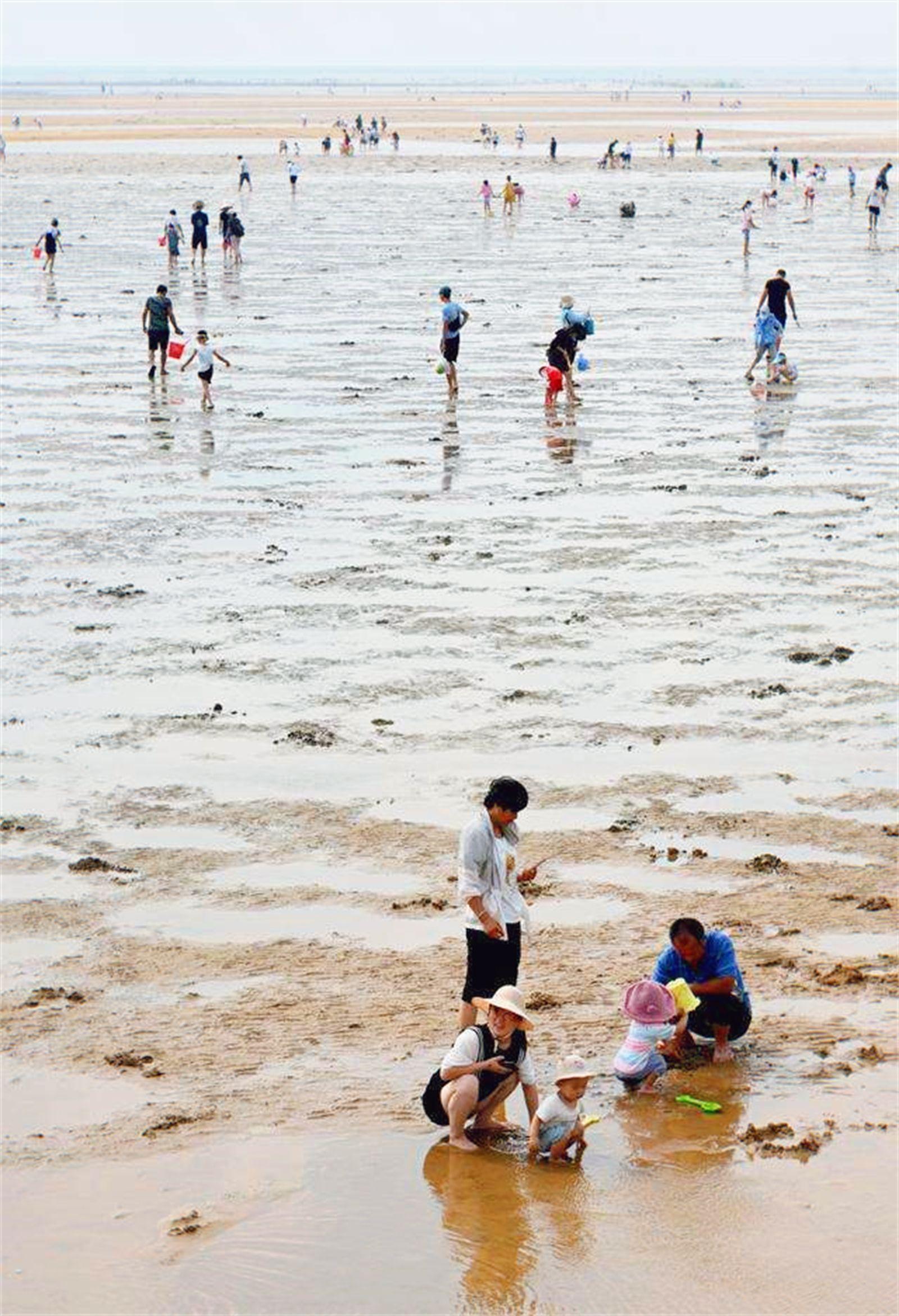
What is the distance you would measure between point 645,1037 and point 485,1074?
34.1 inches

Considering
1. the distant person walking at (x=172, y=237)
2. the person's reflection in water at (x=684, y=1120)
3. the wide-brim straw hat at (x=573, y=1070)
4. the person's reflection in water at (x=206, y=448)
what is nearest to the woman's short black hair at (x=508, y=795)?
the wide-brim straw hat at (x=573, y=1070)

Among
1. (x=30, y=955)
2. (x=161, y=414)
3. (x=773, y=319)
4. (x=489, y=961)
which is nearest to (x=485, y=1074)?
(x=489, y=961)

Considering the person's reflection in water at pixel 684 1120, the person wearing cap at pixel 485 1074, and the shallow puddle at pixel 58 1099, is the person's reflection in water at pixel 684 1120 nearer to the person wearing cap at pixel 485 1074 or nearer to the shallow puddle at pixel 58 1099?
the person wearing cap at pixel 485 1074

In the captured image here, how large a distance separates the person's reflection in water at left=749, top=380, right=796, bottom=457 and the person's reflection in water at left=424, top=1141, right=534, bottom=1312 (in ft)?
52.4

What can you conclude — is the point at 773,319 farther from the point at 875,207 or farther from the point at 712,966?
the point at 875,207

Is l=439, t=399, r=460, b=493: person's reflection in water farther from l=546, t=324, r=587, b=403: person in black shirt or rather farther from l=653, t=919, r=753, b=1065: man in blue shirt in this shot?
l=653, t=919, r=753, b=1065: man in blue shirt

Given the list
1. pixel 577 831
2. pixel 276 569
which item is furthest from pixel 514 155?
pixel 577 831

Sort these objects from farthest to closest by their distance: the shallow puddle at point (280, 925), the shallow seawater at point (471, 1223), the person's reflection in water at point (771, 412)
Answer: the person's reflection in water at point (771, 412), the shallow puddle at point (280, 925), the shallow seawater at point (471, 1223)

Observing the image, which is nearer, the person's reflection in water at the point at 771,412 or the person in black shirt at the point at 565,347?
the person's reflection in water at the point at 771,412

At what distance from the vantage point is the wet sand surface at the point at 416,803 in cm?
837

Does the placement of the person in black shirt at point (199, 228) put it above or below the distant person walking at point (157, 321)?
above

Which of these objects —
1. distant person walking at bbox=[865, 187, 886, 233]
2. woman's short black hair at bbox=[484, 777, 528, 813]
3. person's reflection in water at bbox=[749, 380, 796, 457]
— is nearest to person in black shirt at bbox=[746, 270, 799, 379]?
person's reflection in water at bbox=[749, 380, 796, 457]

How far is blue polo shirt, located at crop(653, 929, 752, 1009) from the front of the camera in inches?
380

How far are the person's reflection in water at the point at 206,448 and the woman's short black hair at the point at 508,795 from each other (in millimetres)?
13996
